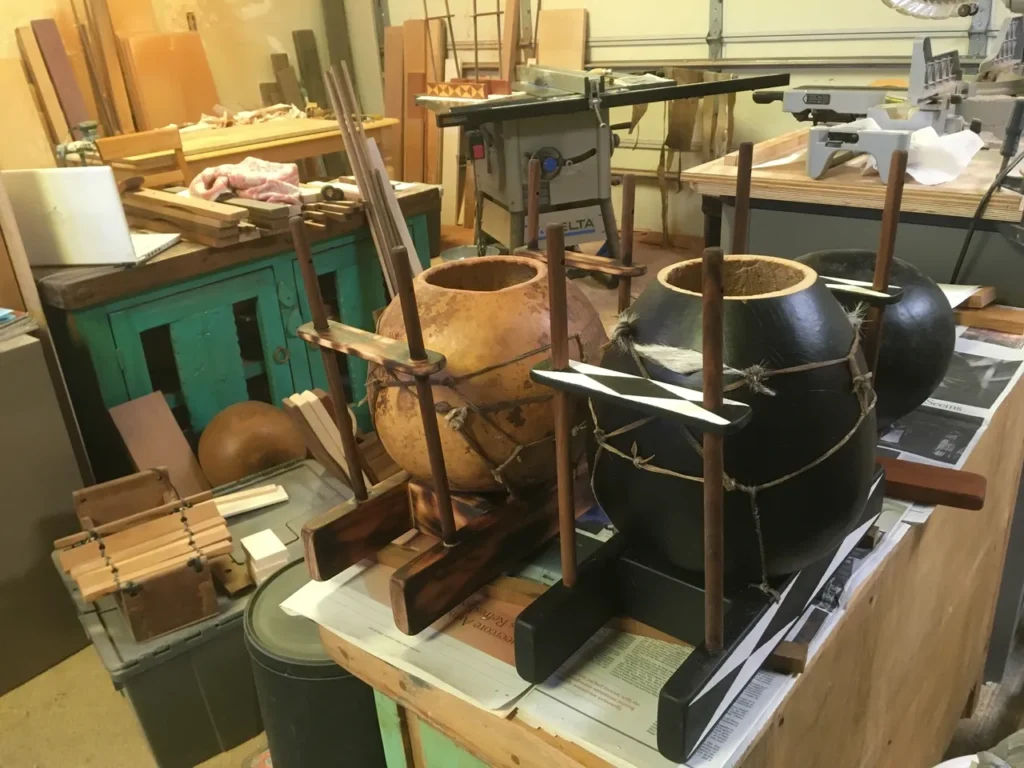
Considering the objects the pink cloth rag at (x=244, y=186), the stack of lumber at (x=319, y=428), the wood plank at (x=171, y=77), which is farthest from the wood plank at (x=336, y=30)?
the stack of lumber at (x=319, y=428)

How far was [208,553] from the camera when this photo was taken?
1.49 metres

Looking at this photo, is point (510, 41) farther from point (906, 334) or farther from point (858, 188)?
point (906, 334)

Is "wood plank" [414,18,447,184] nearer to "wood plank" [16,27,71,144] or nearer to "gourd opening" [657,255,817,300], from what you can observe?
"wood plank" [16,27,71,144]

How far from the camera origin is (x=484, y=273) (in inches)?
39.1

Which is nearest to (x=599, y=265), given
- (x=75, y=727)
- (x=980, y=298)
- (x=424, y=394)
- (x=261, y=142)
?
(x=424, y=394)

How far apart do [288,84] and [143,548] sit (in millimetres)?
3752

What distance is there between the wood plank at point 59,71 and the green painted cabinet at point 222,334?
149 centimetres

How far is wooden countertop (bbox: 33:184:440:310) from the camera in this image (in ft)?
5.92

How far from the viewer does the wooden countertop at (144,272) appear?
1804 mm

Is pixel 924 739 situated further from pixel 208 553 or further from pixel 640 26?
pixel 640 26

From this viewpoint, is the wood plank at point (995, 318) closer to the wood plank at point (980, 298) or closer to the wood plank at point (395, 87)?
the wood plank at point (980, 298)

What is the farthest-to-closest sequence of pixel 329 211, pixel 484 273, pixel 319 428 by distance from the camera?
pixel 329 211
pixel 319 428
pixel 484 273

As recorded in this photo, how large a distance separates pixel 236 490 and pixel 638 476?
135cm

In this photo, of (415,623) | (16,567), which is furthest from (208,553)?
(415,623)
